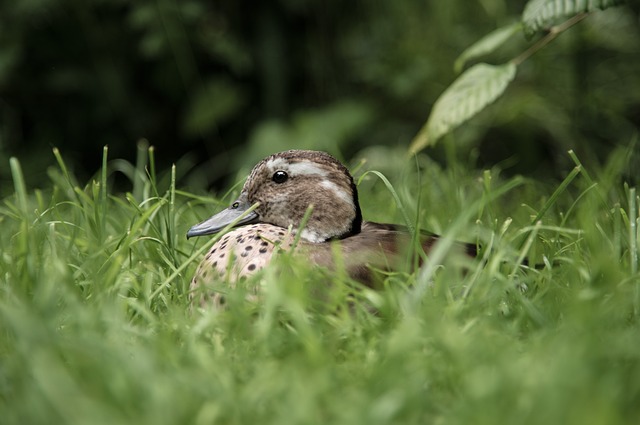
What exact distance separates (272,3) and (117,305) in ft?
12.3

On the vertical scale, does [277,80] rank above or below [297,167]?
below

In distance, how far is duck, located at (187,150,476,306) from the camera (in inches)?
103

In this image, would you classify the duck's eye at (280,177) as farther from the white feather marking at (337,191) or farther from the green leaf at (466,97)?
the green leaf at (466,97)

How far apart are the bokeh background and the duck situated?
7.27 ft

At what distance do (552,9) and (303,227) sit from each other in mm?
1343

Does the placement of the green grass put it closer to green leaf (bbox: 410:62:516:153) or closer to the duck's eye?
the duck's eye

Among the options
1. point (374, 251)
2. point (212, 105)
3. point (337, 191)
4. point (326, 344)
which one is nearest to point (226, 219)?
point (337, 191)

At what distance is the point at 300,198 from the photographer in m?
2.99

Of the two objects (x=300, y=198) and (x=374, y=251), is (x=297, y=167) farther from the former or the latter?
(x=374, y=251)

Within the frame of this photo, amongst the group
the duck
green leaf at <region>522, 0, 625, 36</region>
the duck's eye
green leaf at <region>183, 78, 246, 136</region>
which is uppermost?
green leaf at <region>522, 0, 625, 36</region>

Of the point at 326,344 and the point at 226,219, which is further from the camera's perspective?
the point at 226,219

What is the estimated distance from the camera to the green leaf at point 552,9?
3135 mm

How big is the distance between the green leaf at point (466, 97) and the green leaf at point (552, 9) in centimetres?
24

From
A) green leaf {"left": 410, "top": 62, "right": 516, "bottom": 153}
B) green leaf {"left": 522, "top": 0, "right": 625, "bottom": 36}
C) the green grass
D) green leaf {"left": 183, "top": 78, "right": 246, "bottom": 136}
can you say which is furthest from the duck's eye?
green leaf {"left": 183, "top": 78, "right": 246, "bottom": 136}
